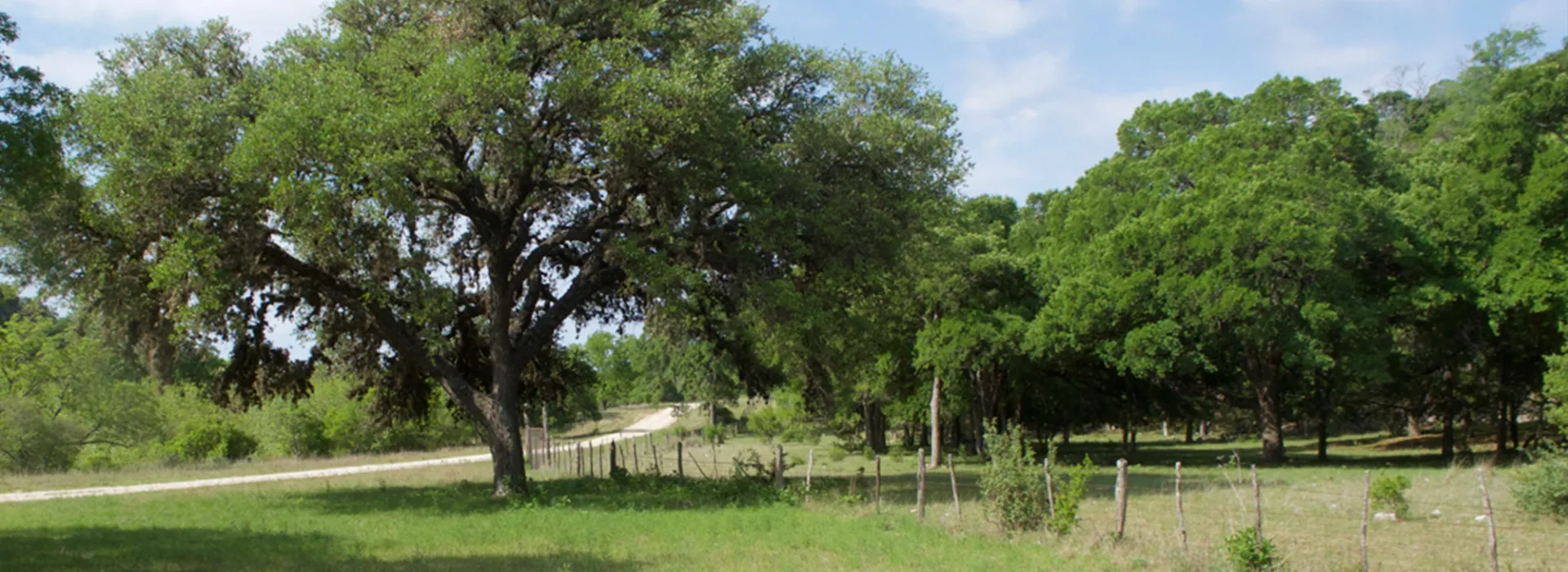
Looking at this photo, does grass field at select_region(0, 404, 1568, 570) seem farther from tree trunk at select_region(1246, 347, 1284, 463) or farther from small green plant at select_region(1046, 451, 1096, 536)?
tree trunk at select_region(1246, 347, 1284, 463)

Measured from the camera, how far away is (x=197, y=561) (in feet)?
45.6

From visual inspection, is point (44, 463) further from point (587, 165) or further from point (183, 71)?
point (587, 165)

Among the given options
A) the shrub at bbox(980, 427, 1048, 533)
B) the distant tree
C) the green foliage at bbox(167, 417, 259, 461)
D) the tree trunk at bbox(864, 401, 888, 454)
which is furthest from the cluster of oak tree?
the green foliage at bbox(167, 417, 259, 461)

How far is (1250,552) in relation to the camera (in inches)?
452

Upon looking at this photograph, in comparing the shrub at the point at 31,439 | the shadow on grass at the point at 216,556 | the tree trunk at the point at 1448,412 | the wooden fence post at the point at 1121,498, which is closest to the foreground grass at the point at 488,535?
the shadow on grass at the point at 216,556

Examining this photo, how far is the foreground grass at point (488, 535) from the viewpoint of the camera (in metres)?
13.5

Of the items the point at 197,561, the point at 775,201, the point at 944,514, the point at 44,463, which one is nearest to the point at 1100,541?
the point at 944,514

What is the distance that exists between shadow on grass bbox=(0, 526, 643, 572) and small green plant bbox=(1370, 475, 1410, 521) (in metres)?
13.8

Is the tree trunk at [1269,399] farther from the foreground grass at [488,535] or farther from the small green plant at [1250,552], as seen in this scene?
the small green plant at [1250,552]

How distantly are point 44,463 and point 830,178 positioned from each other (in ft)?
125

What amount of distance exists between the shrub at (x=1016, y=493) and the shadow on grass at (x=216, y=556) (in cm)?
558

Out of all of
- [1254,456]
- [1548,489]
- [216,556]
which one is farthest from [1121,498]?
[1254,456]

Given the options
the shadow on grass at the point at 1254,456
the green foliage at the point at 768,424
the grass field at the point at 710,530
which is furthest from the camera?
the green foliage at the point at 768,424

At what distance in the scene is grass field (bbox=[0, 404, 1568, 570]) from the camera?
1343 cm
